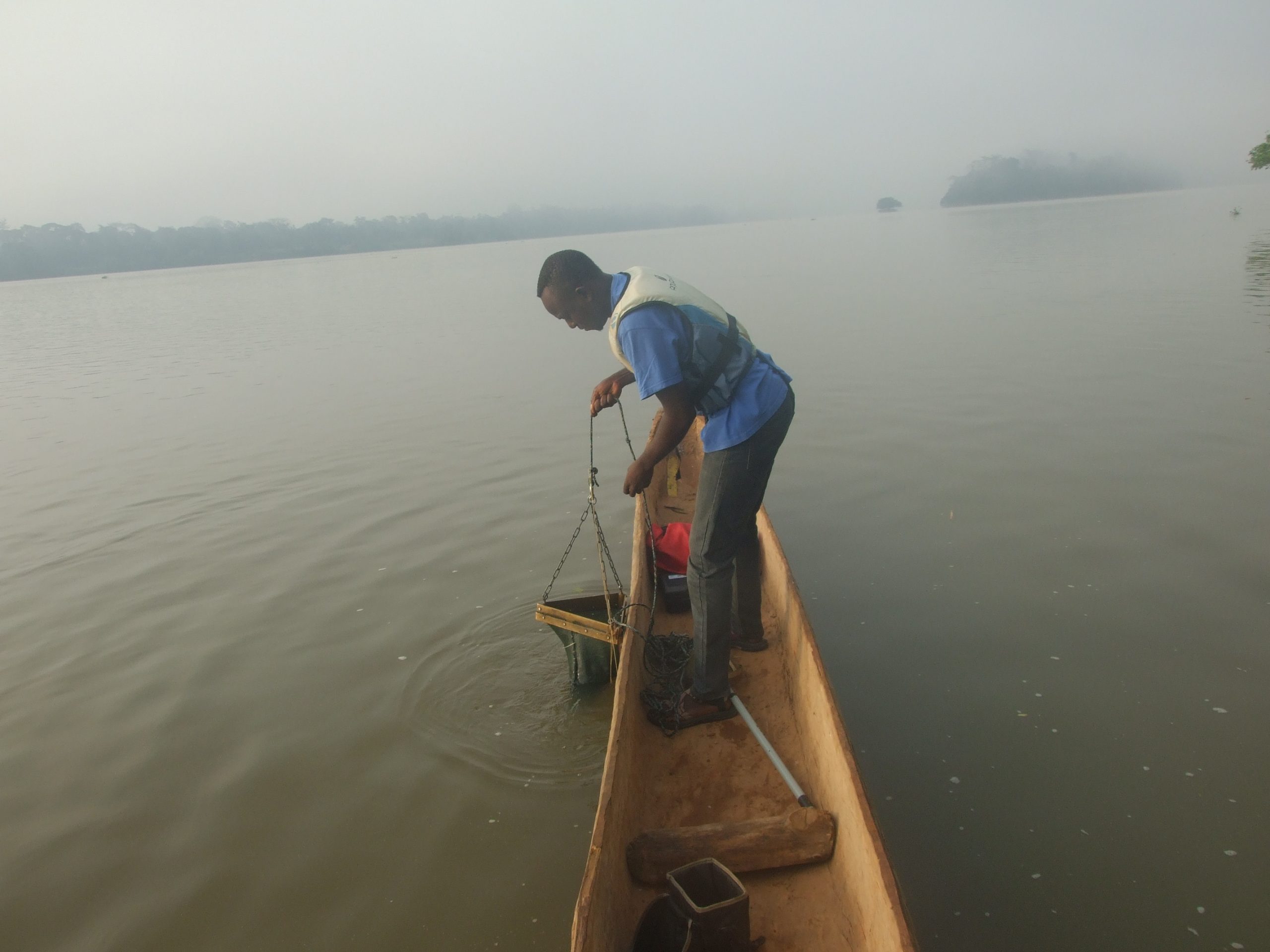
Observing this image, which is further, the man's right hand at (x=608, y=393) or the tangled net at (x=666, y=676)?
the man's right hand at (x=608, y=393)

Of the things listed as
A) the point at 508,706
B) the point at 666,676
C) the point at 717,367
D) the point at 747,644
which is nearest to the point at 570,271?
the point at 717,367

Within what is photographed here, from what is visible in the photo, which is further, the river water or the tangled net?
the tangled net

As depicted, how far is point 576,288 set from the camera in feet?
11.5

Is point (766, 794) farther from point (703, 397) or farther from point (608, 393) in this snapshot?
point (608, 393)

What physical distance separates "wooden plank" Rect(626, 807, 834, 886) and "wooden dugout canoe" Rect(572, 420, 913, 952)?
39 mm

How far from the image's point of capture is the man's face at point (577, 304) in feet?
11.5

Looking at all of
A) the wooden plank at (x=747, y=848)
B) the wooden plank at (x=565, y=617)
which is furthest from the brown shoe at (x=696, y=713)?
the wooden plank at (x=747, y=848)

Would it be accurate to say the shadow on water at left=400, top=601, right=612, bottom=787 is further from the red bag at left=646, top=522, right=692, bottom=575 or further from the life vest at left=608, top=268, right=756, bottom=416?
the life vest at left=608, top=268, right=756, bottom=416

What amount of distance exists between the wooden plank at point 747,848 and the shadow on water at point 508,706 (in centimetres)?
129

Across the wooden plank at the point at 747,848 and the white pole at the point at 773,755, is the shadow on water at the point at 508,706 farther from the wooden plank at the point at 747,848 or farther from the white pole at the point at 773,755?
the wooden plank at the point at 747,848

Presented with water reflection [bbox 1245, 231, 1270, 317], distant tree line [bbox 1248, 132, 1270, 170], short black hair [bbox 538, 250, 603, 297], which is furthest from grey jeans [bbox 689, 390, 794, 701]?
distant tree line [bbox 1248, 132, 1270, 170]

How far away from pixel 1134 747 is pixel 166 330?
28.5 metres

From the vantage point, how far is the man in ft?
10.7

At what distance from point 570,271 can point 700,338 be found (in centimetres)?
66
